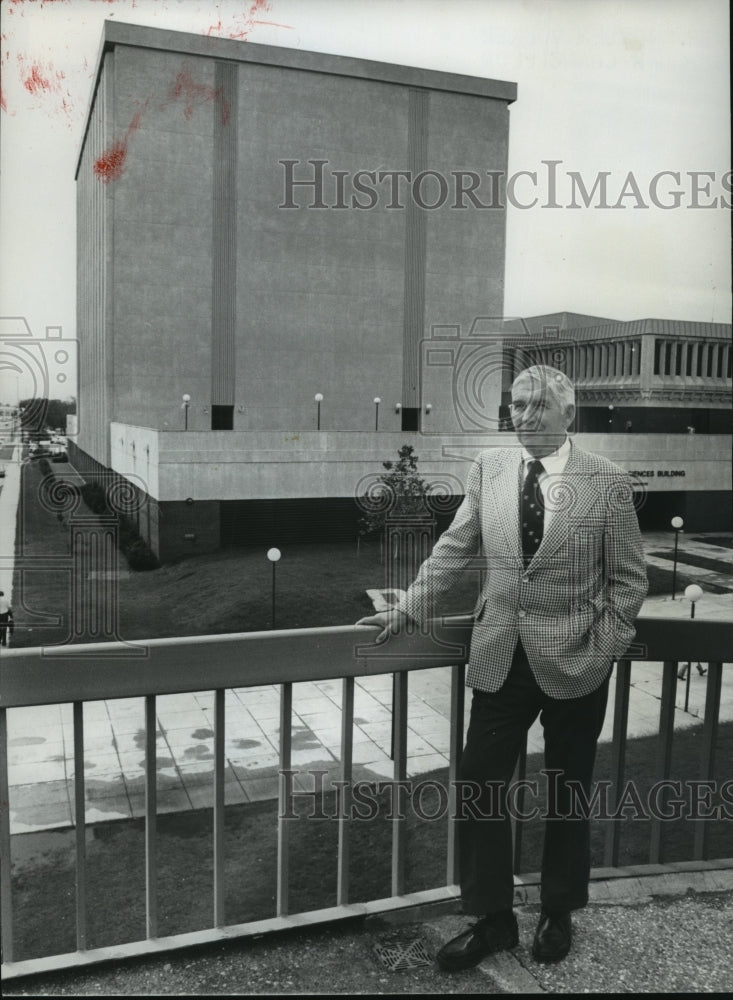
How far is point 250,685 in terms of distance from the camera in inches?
84.7

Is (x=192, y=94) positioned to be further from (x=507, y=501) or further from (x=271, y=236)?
(x=507, y=501)

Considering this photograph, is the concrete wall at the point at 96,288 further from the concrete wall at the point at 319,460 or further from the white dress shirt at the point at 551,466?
the white dress shirt at the point at 551,466

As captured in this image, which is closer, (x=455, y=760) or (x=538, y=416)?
(x=538, y=416)

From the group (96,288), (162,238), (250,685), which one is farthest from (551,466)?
(96,288)

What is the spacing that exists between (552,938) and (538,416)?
1323 millimetres

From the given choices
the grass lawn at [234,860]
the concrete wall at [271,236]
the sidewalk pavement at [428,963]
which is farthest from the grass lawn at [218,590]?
the sidewalk pavement at [428,963]

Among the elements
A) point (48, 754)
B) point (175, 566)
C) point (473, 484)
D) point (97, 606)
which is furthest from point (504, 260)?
point (473, 484)

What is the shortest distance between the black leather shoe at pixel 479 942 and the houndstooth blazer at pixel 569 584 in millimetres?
611

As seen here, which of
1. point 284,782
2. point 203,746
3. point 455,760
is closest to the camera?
point 284,782

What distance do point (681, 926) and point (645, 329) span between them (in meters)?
31.9

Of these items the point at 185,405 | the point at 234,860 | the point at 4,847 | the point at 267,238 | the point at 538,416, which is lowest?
the point at 234,860

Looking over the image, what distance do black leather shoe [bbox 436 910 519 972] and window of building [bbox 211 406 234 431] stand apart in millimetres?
28960

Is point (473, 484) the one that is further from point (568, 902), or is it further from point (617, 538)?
point (568, 902)

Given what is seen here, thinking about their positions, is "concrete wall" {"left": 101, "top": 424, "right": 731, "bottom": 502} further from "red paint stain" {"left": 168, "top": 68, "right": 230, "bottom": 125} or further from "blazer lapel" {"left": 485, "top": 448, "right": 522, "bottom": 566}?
"blazer lapel" {"left": 485, "top": 448, "right": 522, "bottom": 566}
